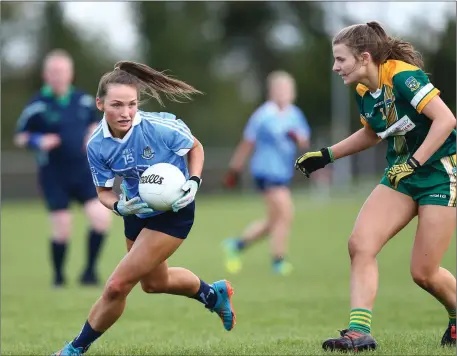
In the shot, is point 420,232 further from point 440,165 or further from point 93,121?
point 93,121

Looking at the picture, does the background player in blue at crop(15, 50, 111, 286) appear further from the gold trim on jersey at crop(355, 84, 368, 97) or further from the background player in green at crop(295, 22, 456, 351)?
the background player in green at crop(295, 22, 456, 351)

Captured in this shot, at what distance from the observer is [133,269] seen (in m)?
5.69

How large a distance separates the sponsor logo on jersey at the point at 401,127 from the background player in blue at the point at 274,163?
253 inches

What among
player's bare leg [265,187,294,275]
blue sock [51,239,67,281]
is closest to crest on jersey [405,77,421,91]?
blue sock [51,239,67,281]

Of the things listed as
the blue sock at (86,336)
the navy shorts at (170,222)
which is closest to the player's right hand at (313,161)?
the navy shorts at (170,222)

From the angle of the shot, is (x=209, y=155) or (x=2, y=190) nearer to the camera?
(x=2, y=190)

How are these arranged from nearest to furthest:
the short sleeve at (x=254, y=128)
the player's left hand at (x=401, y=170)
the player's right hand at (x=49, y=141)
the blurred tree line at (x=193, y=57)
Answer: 1. the player's left hand at (x=401, y=170)
2. the player's right hand at (x=49, y=141)
3. the short sleeve at (x=254, y=128)
4. the blurred tree line at (x=193, y=57)

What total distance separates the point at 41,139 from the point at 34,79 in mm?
28609

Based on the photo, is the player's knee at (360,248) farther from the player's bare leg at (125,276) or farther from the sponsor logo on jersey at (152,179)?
the sponsor logo on jersey at (152,179)

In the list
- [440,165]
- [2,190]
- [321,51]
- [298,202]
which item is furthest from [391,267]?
[321,51]

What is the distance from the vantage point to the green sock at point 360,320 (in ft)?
18.4

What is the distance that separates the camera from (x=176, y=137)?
5.90 m

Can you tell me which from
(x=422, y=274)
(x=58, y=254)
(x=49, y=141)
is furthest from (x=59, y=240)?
Result: (x=422, y=274)

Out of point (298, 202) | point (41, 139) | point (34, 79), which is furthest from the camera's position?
point (34, 79)
